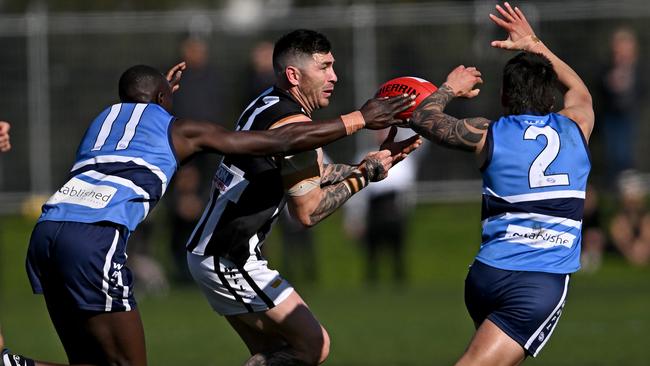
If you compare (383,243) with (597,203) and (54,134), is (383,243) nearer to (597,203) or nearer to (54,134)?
(597,203)

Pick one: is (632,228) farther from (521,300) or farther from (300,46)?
(521,300)

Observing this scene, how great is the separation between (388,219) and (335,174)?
29.7ft

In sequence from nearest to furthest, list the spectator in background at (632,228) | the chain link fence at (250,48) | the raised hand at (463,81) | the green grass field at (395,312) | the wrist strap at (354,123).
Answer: the wrist strap at (354,123), the raised hand at (463,81), the green grass field at (395,312), the spectator in background at (632,228), the chain link fence at (250,48)

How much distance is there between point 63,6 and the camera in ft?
72.9

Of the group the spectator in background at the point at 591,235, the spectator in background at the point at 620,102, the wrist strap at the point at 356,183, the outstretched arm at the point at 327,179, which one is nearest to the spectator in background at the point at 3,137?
the outstretched arm at the point at 327,179

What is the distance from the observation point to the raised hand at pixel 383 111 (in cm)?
726

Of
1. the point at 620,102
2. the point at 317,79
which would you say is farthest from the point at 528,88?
the point at 620,102

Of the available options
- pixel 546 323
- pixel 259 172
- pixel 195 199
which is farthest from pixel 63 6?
pixel 546 323

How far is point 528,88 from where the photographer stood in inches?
277

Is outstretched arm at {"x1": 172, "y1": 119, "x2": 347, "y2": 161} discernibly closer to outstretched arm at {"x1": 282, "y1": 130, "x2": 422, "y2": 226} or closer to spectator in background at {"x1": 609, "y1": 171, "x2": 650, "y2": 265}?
outstretched arm at {"x1": 282, "y1": 130, "x2": 422, "y2": 226}

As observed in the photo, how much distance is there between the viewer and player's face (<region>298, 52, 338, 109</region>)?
26.0 ft

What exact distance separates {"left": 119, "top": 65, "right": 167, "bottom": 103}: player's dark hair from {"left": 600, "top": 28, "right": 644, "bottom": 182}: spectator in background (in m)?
11.9

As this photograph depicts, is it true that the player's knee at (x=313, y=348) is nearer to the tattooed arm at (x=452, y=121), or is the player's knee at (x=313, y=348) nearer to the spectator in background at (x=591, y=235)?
the tattooed arm at (x=452, y=121)

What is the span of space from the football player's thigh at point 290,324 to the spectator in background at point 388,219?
9106 mm
